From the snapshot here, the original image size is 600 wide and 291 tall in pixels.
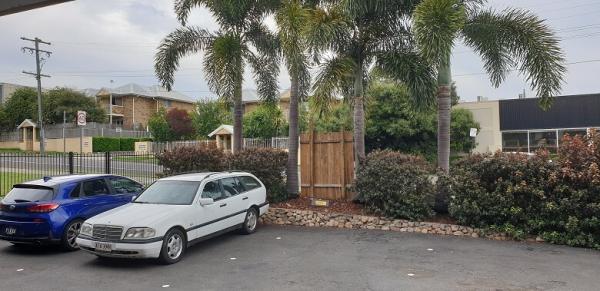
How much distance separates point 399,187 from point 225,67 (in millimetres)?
5500

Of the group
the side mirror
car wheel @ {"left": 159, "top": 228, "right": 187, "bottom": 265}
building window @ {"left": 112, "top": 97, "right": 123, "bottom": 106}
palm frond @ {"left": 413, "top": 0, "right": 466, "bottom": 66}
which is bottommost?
car wheel @ {"left": 159, "top": 228, "right": 187, "bottom": 265}

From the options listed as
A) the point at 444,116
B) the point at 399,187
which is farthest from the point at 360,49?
the point at 399,187

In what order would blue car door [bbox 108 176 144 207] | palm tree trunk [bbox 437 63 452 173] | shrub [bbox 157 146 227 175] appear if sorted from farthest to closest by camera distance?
shrub [bbox 157 146 227 175], palm tree trunk [bbox 437 63 452 173], blue car door [bbox 108 176 144 207]

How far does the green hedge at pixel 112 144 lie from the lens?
148 feet

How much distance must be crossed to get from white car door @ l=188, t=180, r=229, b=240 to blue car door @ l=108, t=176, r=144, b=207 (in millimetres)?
2025

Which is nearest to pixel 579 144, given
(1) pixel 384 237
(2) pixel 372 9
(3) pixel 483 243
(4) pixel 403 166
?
(3) pixel 483 243

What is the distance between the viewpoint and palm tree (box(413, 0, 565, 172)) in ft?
31.7

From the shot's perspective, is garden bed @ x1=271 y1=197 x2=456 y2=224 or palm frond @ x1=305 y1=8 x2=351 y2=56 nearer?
palm frond @ x1=305 y1=8 x2=351 y2=56

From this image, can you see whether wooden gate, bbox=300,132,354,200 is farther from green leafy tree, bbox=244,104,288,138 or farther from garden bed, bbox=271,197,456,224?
green leafy tree, bbox=244,104,288,138

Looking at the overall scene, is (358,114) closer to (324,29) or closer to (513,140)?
(324,29)

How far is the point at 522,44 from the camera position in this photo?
36.3 feet

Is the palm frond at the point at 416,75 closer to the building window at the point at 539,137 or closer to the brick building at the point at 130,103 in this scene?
the building window at the point at 539,137

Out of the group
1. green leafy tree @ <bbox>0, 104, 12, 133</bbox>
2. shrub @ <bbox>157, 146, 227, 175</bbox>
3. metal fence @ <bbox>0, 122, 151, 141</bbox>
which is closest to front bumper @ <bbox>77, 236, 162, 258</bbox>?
shrub @ <bbox>157, 146, 227, 175</bbox>

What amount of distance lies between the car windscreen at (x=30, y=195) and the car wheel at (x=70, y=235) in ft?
2.08
